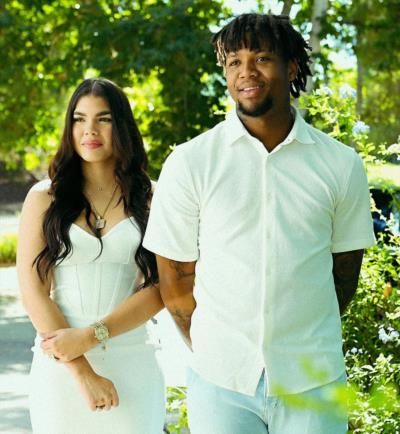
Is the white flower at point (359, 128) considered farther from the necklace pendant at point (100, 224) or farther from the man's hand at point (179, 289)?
the man's hand at point (179, 289)

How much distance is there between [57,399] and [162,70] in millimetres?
12246

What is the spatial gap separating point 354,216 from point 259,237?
0.35m

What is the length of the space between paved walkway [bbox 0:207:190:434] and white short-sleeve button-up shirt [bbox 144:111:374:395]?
0.28 m

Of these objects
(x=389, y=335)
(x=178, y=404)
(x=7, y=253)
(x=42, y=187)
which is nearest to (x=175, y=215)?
(x=42, y=187)

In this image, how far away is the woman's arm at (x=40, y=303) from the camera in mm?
3984

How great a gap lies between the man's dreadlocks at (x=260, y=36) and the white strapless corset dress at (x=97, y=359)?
994mm

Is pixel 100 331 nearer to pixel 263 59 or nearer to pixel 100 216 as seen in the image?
pixel 100 216

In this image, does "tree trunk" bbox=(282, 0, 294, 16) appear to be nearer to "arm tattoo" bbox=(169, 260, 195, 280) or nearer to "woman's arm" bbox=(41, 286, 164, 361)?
"woman's arm" bbox=(41, 286, 164, 361)

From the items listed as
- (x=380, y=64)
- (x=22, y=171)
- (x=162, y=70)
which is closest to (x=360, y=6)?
(x=380, y=64)

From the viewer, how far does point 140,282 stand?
4168 millimetres

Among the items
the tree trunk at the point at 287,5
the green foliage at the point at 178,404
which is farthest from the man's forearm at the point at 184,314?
the tree trunk at the point at 287,5

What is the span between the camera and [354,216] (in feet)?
11.0

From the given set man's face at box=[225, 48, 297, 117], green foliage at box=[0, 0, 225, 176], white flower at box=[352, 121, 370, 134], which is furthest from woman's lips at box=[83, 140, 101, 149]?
green foliage at box=[0, 0, 225, 176]

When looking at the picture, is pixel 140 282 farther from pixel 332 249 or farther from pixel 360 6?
pixel 360 6
